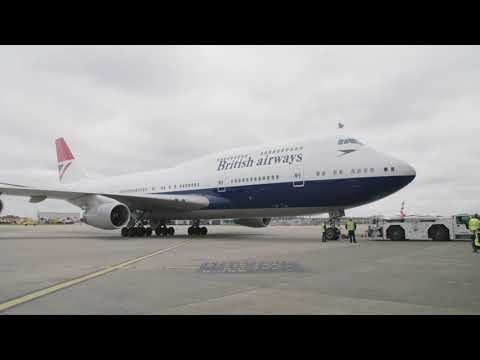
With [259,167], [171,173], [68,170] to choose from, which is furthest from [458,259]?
[68,170]

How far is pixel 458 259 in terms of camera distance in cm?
977

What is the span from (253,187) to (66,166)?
948 inches

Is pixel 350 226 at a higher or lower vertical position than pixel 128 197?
lower

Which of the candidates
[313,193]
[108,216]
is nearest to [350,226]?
[313,193]

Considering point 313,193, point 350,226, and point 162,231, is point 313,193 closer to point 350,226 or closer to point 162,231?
point 350,226

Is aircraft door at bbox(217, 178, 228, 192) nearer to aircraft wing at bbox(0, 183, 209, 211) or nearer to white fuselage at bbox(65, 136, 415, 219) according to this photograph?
white fuselage at bbox(65, 136, 415, 219)

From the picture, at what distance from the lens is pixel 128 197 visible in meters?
21.2

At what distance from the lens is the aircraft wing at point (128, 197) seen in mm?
20500

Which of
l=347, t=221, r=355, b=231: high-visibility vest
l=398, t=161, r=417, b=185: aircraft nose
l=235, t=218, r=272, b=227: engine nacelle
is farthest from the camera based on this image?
l=235, t=218, r=272, b=227: engine nacelle

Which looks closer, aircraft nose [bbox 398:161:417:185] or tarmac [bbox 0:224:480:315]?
tarmac [bbox 0:224:480:315]

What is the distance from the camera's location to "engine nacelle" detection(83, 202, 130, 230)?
65.3 ft

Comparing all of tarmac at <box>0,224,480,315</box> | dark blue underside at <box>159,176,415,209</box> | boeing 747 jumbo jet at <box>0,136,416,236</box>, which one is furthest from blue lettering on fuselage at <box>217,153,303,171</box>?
tarmac at <box>0,224,480,315</box>
